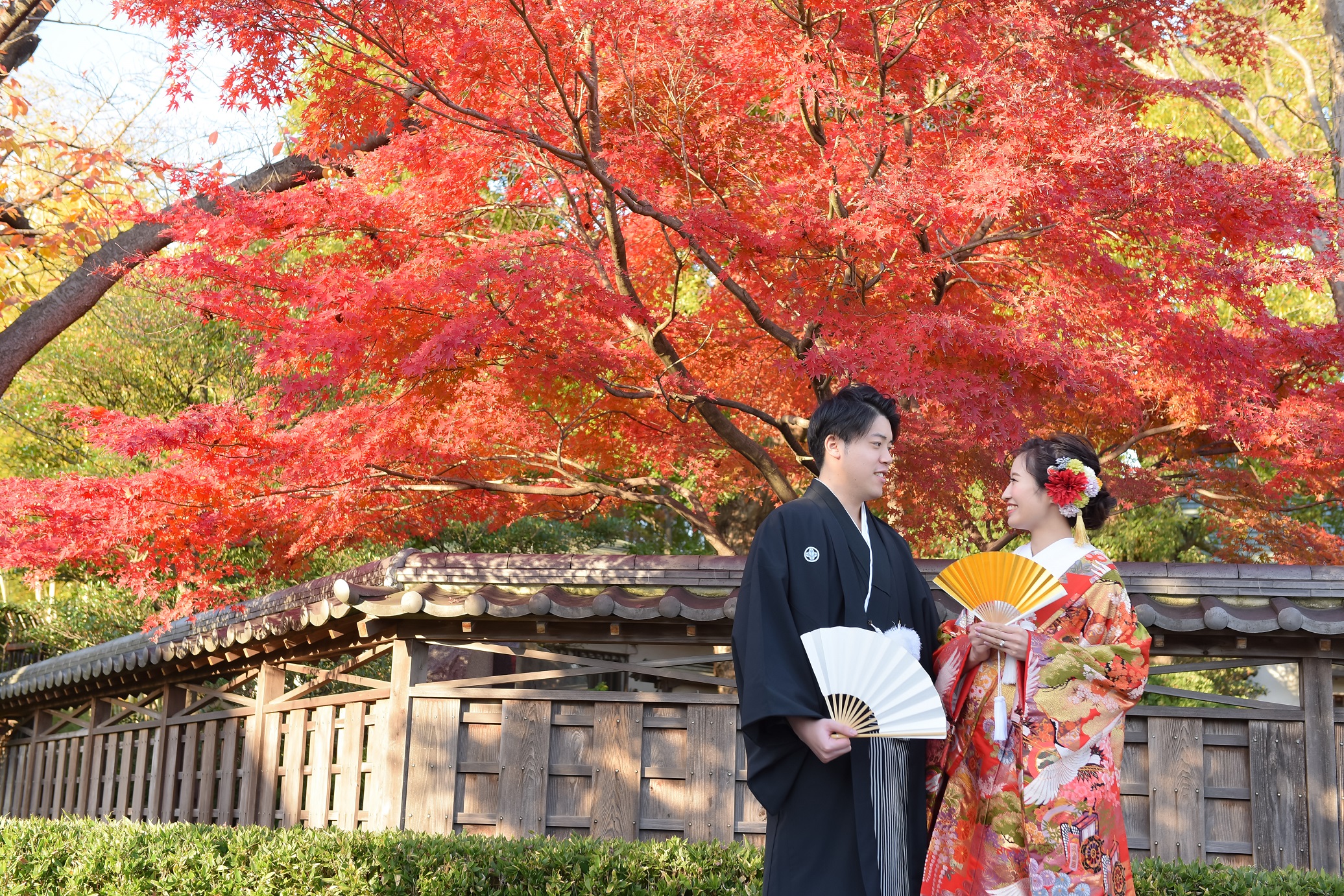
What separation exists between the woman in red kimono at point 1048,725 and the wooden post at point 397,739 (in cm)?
338

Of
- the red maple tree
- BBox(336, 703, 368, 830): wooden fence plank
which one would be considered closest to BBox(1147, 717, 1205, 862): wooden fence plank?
the red maple tree

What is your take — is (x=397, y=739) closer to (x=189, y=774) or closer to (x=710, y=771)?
(x=710, y=771)

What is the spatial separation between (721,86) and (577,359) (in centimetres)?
169

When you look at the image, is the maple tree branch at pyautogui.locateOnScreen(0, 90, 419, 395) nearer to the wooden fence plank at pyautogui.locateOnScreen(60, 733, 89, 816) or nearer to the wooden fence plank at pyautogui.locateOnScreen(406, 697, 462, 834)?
the wooden fence plank at pyautogui.locateOnScreen(60, 733, 89, 816)

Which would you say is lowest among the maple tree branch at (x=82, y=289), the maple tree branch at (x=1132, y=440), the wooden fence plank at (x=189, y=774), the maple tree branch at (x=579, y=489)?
the wooden fence plank at (x=189, y=774)

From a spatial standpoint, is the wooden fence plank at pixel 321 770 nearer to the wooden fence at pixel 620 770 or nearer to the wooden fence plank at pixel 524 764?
the wooden fence at pixel 620 770

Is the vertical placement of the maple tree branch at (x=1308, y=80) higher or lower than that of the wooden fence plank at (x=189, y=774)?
higher

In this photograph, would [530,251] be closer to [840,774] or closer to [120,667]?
[840,774]

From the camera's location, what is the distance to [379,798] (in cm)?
582

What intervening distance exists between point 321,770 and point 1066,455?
4832 mm

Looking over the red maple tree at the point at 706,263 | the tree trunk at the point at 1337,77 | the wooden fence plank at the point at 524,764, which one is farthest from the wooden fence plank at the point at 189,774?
the tree trunk at the point at 1337,77

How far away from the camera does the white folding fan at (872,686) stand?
2.68 m

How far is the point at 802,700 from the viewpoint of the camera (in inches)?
108

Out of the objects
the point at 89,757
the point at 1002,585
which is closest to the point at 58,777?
the point at 89,757
